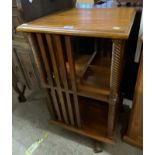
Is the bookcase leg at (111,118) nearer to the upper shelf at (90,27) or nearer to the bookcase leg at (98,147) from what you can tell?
the bookcase leg at (98,147)

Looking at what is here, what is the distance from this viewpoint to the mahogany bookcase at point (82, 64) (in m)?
0.70

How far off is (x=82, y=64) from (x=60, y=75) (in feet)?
1.06

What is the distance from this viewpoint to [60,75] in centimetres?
93

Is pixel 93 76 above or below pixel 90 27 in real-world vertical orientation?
below

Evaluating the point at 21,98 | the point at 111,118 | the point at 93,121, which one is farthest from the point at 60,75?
the point at 21,98

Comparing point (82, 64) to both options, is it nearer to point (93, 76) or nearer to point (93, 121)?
point (93, 76)

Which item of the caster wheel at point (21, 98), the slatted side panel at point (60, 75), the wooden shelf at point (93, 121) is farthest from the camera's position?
the caster wheel at point (21, 98)

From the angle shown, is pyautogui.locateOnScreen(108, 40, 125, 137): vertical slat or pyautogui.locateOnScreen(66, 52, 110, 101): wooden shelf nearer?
pyautogui.locateOnScreen(108, 40, 125, 137): vertical slat

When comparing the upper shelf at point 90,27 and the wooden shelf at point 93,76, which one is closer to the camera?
the upper shelf at point 90,27

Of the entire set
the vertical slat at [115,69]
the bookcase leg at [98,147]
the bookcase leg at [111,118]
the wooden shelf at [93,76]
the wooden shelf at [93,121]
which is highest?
the vertical slat at [115,69]

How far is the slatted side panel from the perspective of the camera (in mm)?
792

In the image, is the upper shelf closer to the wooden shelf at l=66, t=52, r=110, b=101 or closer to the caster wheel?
the wooden shelf at l=66, t=52, r=110, b=101

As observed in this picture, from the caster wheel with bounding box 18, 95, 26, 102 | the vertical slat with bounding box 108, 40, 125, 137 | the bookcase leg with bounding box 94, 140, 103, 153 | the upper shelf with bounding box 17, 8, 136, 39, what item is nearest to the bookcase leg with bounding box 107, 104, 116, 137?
the vertical slat with bounding box 108, 40, 125, 137

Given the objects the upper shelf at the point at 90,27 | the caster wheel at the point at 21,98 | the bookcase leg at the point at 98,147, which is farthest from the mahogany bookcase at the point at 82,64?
the caster wheel at the point at 21,98
